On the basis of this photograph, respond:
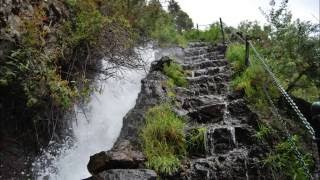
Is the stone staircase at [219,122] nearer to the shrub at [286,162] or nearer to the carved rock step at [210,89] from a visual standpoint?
the carved rock step at [210,89]

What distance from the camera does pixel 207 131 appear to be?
702 cm

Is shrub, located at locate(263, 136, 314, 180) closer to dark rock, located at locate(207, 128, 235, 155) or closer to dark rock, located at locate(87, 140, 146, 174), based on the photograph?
dark rock, located at locate(207, 128, 235, 155)

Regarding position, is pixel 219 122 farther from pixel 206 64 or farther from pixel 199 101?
pixel 206 64

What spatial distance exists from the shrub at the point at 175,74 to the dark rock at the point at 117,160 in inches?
155

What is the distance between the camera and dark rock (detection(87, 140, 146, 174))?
19.4ft

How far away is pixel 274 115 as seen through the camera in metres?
7.07

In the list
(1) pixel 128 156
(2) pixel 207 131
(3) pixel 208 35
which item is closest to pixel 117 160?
(1) pixel 128 156

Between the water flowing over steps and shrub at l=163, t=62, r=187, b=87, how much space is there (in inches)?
7.2

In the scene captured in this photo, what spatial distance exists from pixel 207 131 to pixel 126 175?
200cm

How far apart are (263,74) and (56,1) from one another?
15.0 feet

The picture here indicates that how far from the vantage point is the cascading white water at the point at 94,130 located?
24.4 ft

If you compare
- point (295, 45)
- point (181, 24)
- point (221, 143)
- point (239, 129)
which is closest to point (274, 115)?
point (239, 129)

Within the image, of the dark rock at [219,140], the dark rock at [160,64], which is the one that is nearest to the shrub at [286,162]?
the dark rock at [219,140]

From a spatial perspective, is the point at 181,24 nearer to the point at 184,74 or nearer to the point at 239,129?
the point at 184,74
